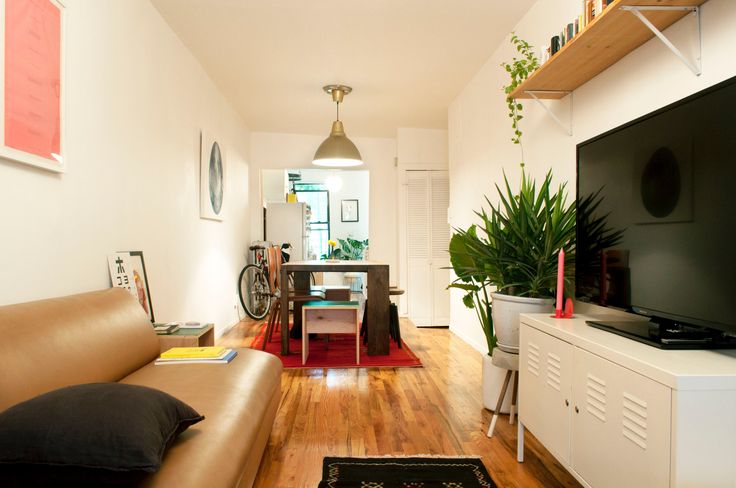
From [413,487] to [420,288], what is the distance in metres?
4.83

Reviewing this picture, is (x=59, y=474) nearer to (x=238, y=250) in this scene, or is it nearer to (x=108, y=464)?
(x=108, y=464)

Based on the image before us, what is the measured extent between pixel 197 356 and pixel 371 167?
556 centimetres

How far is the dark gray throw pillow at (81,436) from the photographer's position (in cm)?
104

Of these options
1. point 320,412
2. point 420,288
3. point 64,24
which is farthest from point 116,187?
point 420,288

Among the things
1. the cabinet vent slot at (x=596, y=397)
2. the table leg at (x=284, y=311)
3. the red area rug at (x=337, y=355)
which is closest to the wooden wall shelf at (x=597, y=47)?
the cabinet vent slot at (x=596, y=397)

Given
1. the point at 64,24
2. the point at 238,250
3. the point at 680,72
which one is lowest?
the point at 238,250

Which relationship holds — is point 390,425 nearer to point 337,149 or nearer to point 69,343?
point 69,343

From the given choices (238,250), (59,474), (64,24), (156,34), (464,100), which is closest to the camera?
(59,474)

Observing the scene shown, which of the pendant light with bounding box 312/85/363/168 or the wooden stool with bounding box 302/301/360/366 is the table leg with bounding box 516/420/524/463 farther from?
the pendant light with bounding box 312/85/363/168

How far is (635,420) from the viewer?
4.60 feet

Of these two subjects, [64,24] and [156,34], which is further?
[156,34]

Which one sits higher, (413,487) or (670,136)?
(670,136)

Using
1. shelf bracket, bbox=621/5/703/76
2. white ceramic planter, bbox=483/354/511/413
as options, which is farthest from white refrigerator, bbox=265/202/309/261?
shelf bracket, bbox=621/5/703/76

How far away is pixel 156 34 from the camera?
11.5 ft
